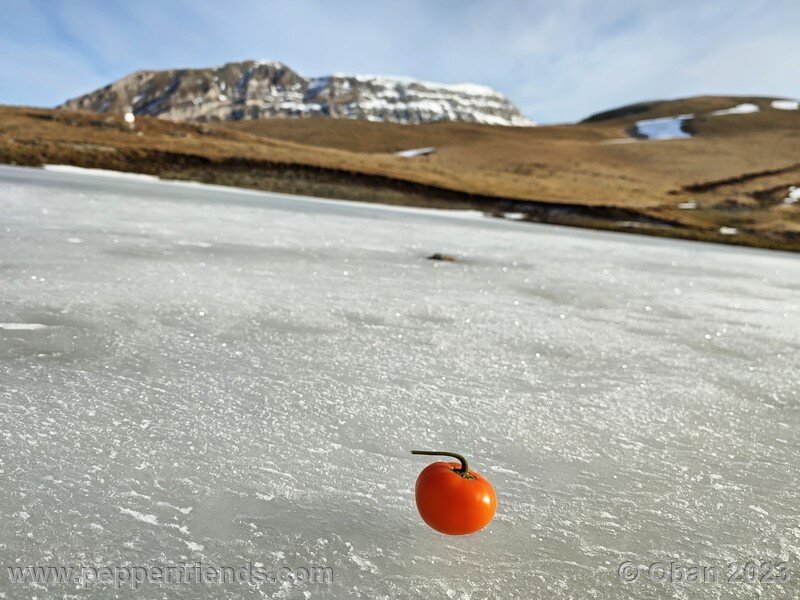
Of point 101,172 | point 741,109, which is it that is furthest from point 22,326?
point 741,109

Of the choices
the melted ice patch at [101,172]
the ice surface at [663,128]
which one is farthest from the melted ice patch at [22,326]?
the ice surface at [663,128]

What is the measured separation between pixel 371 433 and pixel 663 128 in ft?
319

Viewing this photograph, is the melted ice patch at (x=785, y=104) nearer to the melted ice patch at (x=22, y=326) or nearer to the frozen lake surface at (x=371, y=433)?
the frozen lake surface at (x=371, y=433)

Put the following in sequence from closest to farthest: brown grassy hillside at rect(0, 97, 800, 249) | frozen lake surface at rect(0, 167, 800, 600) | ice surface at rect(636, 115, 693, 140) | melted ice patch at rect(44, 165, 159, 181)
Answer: frozen lake surface at rect(0, 167, 800, 600) < melted ice patch at rect(44, 165, 159, 181) < brown grassy hillside at rect(0, 97, 800, 249) < ice surface at rect(636, 115, 693, 140)

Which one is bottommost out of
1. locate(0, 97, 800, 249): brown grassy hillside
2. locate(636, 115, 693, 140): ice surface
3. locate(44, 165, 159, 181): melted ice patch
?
locate(44, 165, 159, 181): melted ice patch

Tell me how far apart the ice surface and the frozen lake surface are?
85.5 metres

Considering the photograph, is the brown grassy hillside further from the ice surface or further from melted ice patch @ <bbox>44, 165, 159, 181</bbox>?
the ice surface

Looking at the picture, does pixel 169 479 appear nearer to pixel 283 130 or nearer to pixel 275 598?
pixel 275 598

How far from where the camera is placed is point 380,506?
5.56 ft

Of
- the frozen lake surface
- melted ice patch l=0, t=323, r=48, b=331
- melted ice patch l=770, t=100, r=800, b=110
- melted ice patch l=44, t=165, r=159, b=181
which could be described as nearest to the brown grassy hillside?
melted ice patch l=44, t=165, r=159, b=181

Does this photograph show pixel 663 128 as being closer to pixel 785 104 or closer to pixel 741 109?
pixel 741 109

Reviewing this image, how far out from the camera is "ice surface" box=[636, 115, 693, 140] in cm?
8046

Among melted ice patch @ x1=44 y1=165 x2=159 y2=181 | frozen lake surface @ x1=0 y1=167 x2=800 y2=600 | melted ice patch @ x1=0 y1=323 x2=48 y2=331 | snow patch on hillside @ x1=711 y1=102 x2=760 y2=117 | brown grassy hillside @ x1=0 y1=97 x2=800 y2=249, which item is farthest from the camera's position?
snow patch on hillside @ x1=711 y1=102 x2=760 y2=117

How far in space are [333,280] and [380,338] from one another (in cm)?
211
